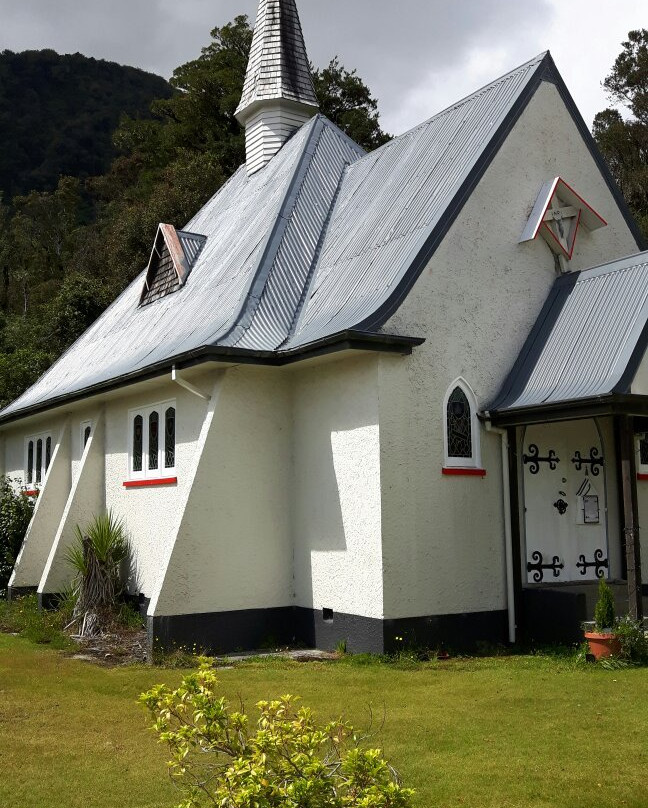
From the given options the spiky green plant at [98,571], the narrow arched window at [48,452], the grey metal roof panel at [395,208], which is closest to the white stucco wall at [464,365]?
the grey metal roof panel at [395,208]

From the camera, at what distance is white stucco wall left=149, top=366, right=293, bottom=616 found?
11570 mm

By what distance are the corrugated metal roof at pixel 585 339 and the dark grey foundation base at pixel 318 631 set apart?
2.86 m

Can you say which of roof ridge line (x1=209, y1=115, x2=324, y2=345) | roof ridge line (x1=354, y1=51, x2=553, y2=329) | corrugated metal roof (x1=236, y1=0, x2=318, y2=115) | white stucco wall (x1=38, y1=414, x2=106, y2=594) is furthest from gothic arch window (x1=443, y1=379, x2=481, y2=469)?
corrugated metal roof (x1=236, y1=0, x2=318, y2=115)

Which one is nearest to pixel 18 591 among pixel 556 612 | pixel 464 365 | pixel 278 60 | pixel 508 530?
pixel 508 530

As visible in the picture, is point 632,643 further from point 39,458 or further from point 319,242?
point 39,458

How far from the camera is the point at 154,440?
14.4m

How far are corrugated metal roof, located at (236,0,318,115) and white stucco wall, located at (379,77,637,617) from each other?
7.42m

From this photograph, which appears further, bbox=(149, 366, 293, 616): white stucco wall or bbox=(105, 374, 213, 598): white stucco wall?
bbox=(105, 374, 213, 598): white stucco wall

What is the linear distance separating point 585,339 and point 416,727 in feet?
20.1

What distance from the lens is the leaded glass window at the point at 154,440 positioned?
1430 cm

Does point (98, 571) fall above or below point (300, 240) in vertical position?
below

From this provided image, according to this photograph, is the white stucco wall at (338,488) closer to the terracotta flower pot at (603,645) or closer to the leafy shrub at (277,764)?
the terracotta flower pot at (603,645)

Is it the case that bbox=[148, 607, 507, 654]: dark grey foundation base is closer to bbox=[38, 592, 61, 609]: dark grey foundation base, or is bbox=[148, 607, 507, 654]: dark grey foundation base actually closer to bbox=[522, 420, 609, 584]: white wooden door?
bbox=[522, 420, 609, 584]: white wooden door

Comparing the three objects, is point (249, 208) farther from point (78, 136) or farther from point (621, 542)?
point (78, 136)
